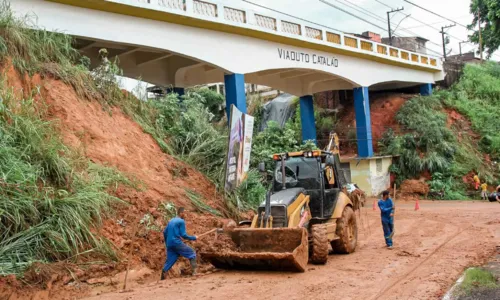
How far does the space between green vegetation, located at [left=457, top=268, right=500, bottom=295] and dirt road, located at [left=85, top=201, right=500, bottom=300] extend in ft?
0.84

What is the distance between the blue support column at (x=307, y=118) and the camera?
2766 centimetres

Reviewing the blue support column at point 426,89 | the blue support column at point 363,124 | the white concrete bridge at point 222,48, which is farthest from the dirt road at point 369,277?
the blue support column at point 426,89

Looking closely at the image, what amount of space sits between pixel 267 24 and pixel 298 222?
1161 centimetres

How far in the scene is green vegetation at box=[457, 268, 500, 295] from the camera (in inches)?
259

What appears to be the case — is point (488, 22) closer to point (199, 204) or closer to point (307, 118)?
point (307, 118)

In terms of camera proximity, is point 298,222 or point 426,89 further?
point 426,89

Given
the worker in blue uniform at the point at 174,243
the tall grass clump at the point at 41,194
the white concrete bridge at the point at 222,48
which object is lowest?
the worker in blue uniform at the point at 174,243

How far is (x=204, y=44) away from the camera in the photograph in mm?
16703

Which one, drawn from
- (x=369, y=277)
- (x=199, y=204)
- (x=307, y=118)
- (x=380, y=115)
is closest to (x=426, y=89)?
(x=380, y=115)

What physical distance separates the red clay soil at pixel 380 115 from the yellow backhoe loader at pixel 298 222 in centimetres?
1740

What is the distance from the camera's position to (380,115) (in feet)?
95.7

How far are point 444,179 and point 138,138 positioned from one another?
687 inches

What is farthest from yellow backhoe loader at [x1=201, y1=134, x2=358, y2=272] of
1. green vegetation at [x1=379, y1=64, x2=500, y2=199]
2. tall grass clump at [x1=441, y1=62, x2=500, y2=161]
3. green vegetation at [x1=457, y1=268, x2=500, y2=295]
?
tall grass clump at [x1=441, y1=62, x2=500, y2=161]

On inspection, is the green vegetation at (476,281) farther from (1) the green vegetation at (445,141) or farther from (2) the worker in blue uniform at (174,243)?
(1) the green vegetation at (445,141)
